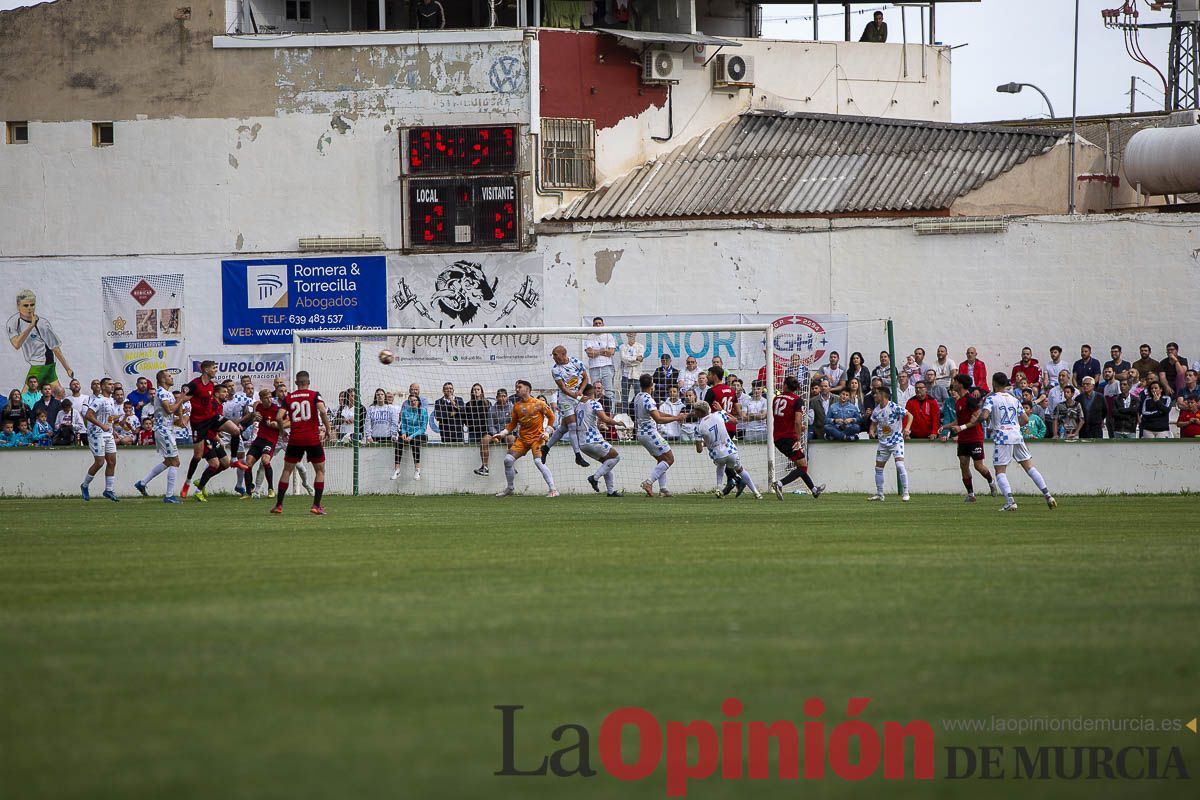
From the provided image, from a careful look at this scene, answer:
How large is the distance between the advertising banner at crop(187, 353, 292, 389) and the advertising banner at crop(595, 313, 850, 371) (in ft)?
23.6

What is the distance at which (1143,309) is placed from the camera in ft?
99.5

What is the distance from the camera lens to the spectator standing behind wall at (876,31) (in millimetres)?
39094

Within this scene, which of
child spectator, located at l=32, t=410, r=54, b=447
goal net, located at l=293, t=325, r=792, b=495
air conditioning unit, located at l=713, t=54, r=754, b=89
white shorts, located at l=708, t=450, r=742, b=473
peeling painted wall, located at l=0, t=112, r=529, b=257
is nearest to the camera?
white shorts, located at l=708, t=450, r=742, b=473

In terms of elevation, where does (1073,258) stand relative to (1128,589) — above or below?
above

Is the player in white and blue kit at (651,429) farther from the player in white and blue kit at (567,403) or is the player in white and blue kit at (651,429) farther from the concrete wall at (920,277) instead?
the concrete wall at (920,277)

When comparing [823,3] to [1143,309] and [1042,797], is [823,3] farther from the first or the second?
[1042,797]

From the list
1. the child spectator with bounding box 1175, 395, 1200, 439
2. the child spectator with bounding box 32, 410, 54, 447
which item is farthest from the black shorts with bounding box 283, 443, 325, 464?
the child spectator with bounding box 1175, 395, 1200, 439

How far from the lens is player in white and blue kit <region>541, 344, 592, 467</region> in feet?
85.8

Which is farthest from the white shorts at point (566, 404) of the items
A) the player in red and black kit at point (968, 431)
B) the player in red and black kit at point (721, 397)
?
the player in red and black kit at point (968, 431)

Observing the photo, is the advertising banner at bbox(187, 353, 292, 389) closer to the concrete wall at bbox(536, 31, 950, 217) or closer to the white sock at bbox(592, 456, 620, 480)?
the concrete wall at bbox(536, 31, 950, 217)

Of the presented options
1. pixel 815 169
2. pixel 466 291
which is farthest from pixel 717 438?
pixel 815 169

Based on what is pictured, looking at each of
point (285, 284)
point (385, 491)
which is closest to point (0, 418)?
point (285, 284)

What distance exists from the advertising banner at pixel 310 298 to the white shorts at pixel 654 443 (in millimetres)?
10828

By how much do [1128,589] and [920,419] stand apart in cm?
1688
